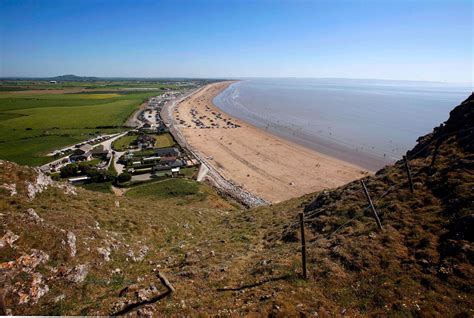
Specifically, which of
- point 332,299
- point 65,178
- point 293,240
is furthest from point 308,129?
point 332,299

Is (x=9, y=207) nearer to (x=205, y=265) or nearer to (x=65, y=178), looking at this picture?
(x=205, y=265)

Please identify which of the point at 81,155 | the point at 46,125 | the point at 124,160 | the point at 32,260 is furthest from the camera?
the point at 46,125

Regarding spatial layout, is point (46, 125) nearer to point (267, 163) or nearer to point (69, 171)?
point (69, 171)

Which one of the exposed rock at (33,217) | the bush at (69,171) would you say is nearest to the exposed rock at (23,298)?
the exposed rock at (33,217)

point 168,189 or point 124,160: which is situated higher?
point 124,160

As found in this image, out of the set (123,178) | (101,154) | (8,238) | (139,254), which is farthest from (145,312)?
(101,154)

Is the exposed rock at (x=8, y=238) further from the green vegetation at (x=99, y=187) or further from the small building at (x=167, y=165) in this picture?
the small building at (x=167, y=165)
